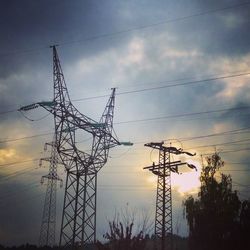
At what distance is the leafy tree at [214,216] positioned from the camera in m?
36.6

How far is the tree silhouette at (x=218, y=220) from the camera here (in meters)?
36.1

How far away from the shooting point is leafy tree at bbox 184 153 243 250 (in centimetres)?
3656

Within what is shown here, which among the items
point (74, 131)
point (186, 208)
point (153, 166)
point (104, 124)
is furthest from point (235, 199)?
point (74, 131)

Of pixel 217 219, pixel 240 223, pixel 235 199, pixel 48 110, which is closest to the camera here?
pixel 48 110

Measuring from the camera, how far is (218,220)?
130 feet

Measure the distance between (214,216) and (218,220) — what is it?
0.72 m

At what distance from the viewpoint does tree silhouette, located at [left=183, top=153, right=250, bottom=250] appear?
36062mm

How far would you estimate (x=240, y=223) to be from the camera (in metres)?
37.1

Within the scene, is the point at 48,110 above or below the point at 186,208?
above

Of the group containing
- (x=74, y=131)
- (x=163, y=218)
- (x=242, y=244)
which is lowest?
(x=242, y=244)

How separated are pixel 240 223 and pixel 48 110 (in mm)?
22487

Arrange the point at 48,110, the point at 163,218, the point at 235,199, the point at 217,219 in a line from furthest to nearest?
the point at 235,199, the point at 217,219, the point at 163,218, the point at 48,110

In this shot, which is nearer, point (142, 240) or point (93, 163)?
point (142, 240)

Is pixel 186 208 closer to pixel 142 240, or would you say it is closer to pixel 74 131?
pixel 74 131
